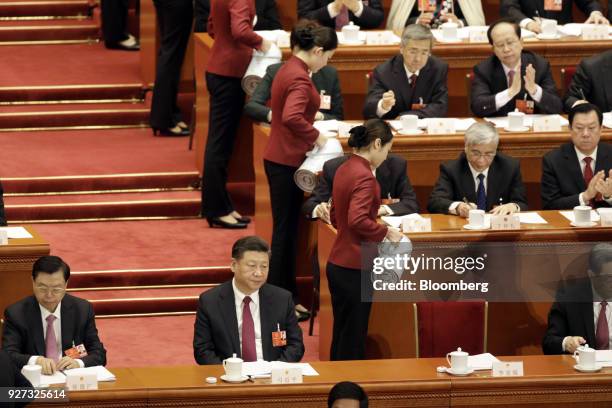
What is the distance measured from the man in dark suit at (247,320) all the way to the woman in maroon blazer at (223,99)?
2286 mm

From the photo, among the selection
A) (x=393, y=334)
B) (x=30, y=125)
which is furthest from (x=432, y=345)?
(x=30, y=125)

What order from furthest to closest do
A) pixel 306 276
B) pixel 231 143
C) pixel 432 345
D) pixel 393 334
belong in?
pixel 231 143, pixel 306 276, pixel 393 334, pixel 432 345

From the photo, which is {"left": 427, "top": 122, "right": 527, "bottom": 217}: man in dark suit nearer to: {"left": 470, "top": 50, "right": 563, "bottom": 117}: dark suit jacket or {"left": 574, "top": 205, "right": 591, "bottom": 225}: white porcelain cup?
{"left": 574, "top": 205, "right": 591, "bottom": 225}: white porcelain cup

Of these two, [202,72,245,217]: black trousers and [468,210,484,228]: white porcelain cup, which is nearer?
[468,210,484,228]: white porcelain cup

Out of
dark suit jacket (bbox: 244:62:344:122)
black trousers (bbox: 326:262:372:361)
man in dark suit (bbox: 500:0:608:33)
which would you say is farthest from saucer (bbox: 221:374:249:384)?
man in dark suit (bbox: 500:0:608:33)

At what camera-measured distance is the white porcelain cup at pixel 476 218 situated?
723 cm

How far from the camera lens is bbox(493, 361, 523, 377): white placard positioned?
6211 millimetres

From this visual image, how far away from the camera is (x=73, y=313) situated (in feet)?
21.0

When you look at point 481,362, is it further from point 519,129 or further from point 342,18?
point 342,18

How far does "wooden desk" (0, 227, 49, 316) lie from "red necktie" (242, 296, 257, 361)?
3.48 feet

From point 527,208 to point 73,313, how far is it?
2459 millimetres

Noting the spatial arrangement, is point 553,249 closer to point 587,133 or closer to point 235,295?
point 587,133

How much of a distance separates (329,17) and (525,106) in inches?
53.9

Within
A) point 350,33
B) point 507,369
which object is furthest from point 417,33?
point 507,369
